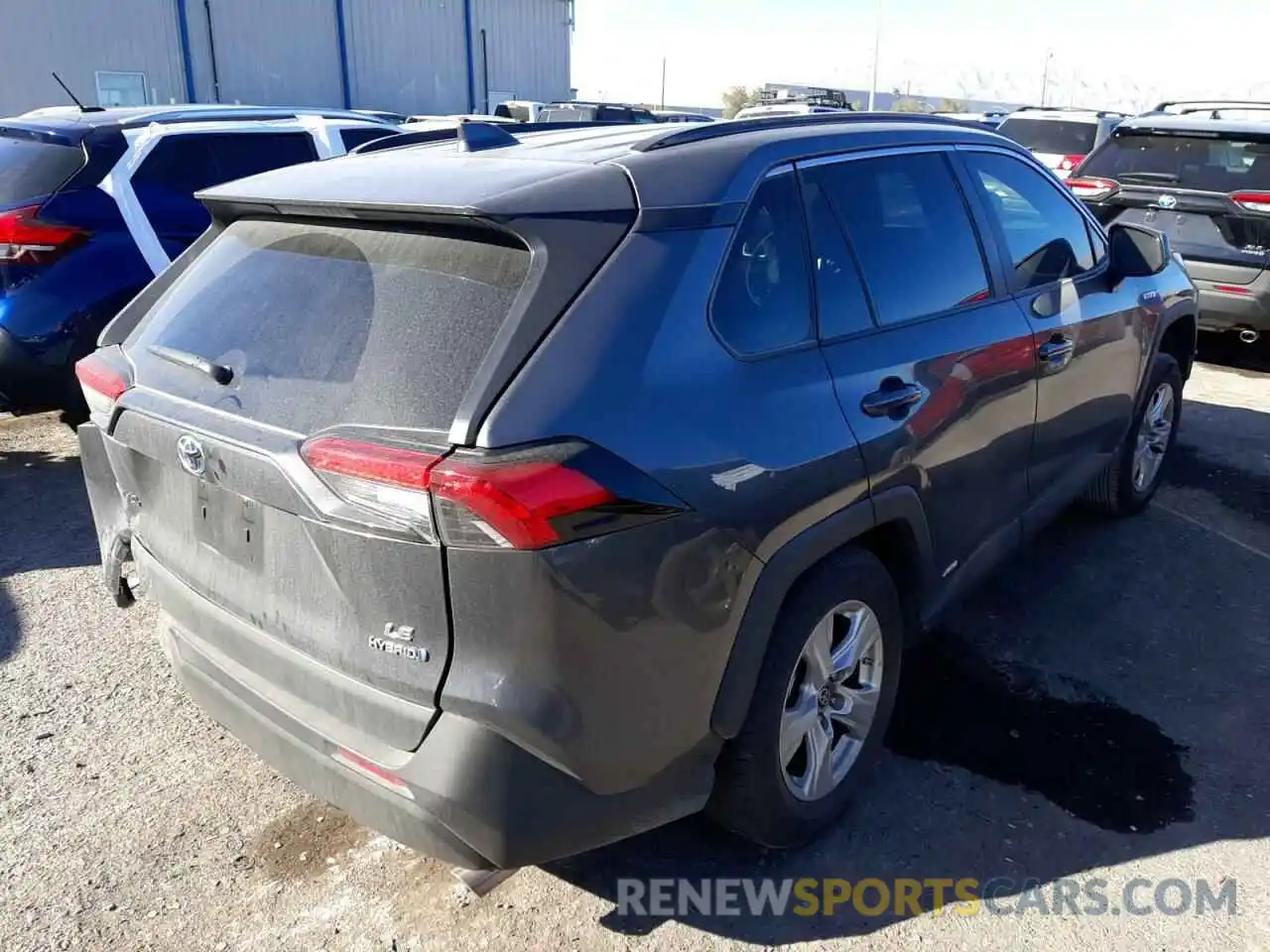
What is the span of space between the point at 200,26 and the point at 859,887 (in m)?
23.0

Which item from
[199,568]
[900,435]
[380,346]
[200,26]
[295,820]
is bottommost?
[295,820]

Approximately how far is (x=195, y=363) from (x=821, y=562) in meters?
1.61

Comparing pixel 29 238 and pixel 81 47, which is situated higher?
pixel 81 47

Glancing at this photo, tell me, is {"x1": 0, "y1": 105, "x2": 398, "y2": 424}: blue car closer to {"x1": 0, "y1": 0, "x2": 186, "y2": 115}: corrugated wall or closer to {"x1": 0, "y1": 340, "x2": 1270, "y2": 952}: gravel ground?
{"x1": 0, "y1": 340, "x2": 1270, "y2": 952}: gravel ground

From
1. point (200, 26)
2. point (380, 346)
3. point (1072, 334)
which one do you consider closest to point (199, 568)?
point (380, 346)

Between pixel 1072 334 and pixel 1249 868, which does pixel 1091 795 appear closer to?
pixel 1249 868

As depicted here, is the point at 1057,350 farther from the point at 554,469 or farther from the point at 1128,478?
the point at 554,469

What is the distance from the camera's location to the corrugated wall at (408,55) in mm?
24422

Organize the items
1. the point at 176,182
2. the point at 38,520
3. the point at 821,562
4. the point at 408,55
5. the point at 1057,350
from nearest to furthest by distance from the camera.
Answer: the point at 821,562, the point at 1057,350, the point at 38,520, the point at 176,182, the point at 408,55

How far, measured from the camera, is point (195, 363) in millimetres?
2531

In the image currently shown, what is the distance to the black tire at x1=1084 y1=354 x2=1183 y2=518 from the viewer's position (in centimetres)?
472

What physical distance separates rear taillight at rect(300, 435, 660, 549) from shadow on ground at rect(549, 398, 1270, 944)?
3.95ft

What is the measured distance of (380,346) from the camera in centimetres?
220

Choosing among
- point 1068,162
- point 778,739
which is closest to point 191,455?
point 778,739
